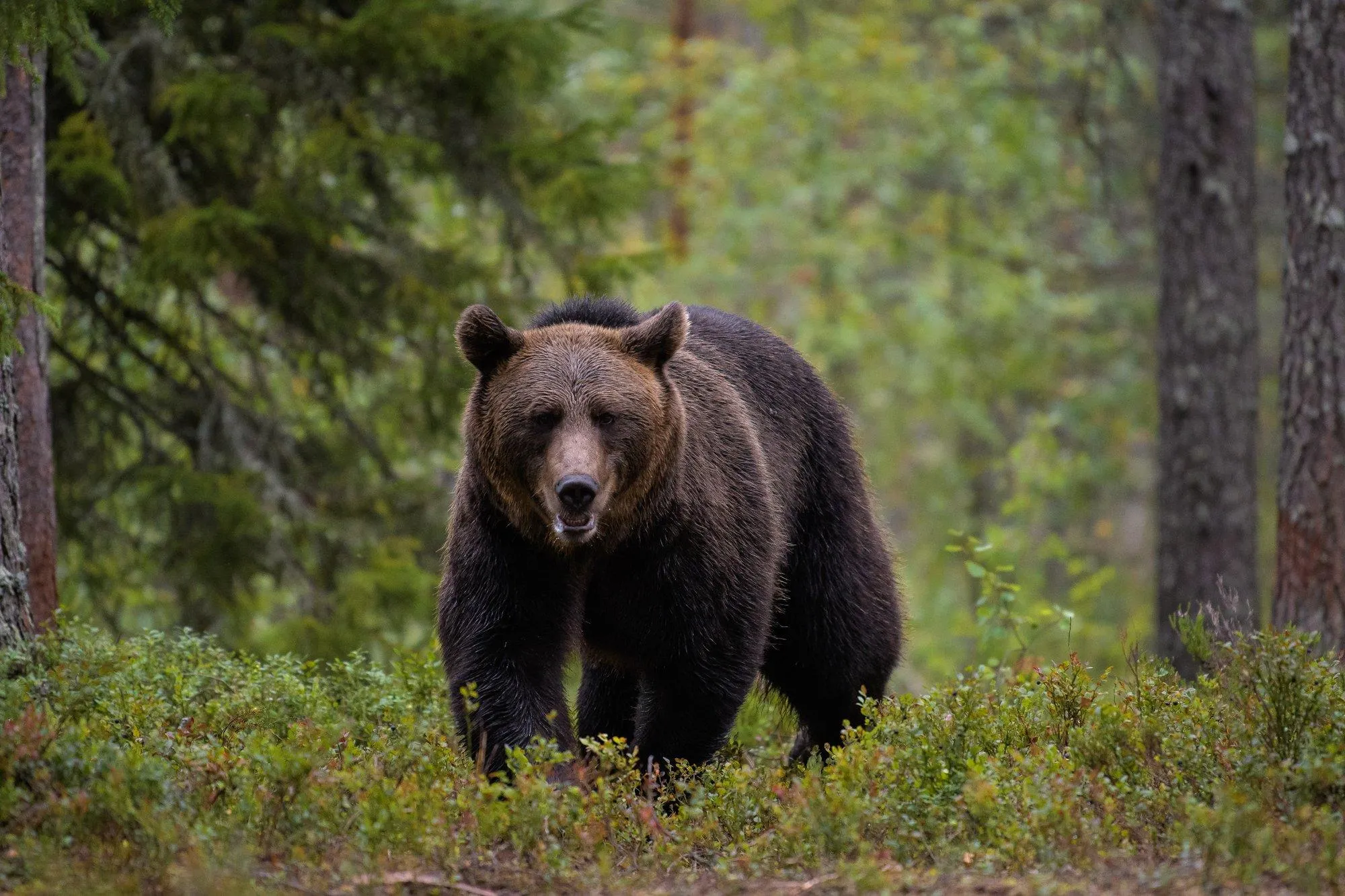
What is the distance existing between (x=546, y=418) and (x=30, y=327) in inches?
114

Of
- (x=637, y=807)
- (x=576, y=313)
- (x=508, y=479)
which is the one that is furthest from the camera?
(x=576, y=313)

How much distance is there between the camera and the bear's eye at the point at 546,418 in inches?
229

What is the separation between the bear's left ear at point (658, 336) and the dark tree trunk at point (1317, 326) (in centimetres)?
365

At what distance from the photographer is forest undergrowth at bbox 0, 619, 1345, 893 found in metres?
3.99

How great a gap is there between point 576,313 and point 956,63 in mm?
17367

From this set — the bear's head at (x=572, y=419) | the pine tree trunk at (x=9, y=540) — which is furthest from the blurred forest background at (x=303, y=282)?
the bear's head at (x=572, y=419)

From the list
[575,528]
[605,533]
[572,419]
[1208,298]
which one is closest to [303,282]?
[572,419]

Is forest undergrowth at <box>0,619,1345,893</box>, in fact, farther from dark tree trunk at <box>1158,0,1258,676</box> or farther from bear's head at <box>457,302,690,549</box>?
dark tree trunk at <box>1158,0,1258,676</box>

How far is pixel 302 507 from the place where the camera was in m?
9.52

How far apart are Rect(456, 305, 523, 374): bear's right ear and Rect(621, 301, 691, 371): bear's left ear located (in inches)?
18.3

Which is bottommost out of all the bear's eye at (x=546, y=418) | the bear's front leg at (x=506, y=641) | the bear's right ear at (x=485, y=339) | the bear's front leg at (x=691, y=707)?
the bear's front leg at (x=691, y=707)

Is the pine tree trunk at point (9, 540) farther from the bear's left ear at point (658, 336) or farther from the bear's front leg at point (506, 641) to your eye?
the bear's left ear at point (658, 336)

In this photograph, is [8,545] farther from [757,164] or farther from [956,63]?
[956,63]

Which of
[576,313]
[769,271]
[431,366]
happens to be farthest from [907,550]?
[576,313]
